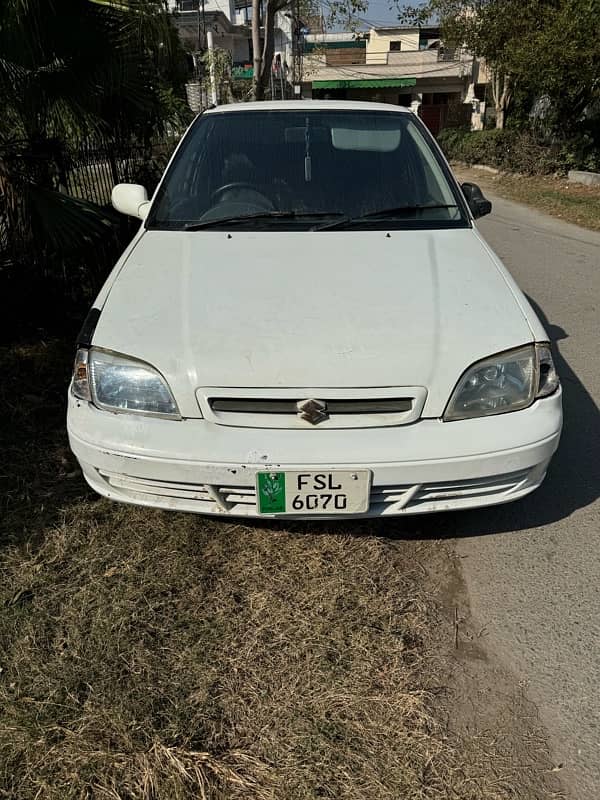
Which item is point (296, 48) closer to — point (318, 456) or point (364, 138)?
point (364, 138)

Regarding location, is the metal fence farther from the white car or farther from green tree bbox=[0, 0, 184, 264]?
the white car

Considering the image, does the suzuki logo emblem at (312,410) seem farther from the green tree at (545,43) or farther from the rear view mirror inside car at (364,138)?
the green tree at (545,43)

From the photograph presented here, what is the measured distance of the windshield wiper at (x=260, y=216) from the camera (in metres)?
2.82

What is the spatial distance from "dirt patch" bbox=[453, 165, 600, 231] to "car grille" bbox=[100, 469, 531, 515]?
27.0 feet

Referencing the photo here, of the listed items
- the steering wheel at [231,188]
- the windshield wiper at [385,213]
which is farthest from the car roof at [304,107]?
the windshield wiper at [385,213]

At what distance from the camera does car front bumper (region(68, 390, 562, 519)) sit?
1.95 m

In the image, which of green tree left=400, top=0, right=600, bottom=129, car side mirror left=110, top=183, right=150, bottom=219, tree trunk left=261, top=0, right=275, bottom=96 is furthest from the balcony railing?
car side mirror left=110, top=183, right=150, bottom=219

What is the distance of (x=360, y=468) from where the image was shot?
6.36 ft

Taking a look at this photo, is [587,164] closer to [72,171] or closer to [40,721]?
[72,171]

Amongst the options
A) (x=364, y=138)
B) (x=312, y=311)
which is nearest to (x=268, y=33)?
(x=364, y=138)

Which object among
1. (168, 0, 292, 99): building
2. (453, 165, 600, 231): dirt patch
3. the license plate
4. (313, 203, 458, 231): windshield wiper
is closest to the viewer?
the license plate

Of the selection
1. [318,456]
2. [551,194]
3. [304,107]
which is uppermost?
[304,107]

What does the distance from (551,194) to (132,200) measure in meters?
11.0

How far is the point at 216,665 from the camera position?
1.88 meters
